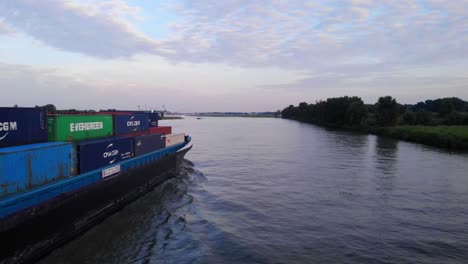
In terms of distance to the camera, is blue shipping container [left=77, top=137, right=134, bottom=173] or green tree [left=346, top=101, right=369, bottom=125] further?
green tree [left=346, top=101, right=369, bottom=125]

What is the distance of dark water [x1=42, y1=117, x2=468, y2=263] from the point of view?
1050 centimetres

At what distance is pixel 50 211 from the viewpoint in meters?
10.7

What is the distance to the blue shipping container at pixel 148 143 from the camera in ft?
62.2

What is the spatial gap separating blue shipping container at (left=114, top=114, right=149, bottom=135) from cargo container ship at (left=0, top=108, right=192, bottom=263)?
0.12 meters

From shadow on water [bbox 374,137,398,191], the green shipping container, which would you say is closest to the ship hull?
the green shipping container

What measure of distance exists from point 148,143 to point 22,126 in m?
9.08

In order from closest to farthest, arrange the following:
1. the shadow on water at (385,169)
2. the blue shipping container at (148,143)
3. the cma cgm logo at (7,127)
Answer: the cma cgm logo at (7,127) < the blue shipping container at (148,143) < the shadow on water at (385,169)

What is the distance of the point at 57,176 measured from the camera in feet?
39.1

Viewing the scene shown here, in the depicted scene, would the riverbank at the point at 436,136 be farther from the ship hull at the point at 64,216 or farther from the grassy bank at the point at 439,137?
the ship hull at the point at 64,216

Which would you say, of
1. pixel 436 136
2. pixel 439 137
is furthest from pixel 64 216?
pixel 436 136

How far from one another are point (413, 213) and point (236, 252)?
29.8 ft

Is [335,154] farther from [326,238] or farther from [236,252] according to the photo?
[236,252]

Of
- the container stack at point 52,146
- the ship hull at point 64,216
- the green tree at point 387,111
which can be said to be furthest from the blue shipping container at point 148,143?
the green tree at point 387,111

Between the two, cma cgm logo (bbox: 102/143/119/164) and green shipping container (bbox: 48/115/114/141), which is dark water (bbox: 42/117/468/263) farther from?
green shipping container (bbox: 48/115/114/141)
